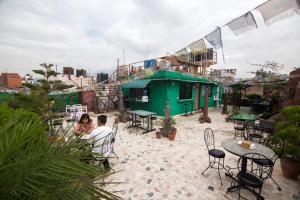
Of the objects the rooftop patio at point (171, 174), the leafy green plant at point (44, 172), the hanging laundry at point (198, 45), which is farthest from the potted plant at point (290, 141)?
the hanging laundry at point (198, 45)

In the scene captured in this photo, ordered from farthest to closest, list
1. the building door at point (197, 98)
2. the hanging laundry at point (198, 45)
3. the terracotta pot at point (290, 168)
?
1. the building door at point (197, 98)
2. the hanging laundry at point (198, 45)
3. the terracotta pot at point (290, 168)

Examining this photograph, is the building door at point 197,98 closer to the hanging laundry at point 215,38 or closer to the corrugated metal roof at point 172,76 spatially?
the corrugated metal roof at point 172,76

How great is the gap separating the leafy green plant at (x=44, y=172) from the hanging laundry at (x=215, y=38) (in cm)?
662

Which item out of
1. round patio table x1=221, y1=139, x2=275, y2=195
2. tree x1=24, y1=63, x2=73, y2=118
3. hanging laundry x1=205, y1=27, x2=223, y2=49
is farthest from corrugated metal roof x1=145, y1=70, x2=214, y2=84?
round patio table x1=221, y1=139, x2=275, y2=195

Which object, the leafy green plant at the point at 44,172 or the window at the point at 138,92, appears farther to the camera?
the window at the point at 138,92

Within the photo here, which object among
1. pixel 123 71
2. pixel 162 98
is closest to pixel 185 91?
pixel 162 98

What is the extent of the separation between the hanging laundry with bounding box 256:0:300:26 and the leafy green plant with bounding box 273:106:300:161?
273 cm

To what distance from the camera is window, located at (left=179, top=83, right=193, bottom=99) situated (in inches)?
461

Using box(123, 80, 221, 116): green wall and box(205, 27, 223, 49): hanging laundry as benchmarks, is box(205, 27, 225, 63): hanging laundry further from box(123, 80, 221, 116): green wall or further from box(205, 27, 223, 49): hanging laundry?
box(123, 80, 221, 116): green wall

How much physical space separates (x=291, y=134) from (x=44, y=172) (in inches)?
163

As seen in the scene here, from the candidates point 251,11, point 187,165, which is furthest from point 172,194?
point 251,11

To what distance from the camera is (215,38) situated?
634 cm

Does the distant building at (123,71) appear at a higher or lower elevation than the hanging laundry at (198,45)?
lower

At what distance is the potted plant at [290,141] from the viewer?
10.6 feet
